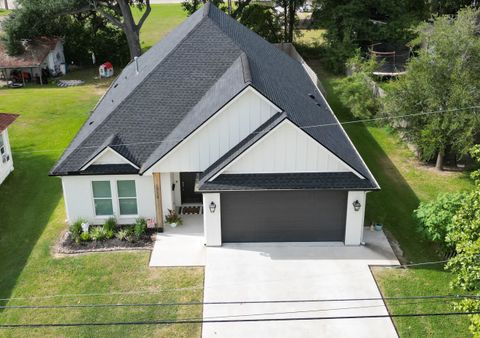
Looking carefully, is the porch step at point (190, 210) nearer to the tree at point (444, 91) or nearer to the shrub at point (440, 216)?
the shrub at point (440, 216)

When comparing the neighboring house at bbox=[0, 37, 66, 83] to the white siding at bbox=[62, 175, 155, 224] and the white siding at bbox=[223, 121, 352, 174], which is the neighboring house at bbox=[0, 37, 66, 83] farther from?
the white siding at bbox=[223, 121, 352, 174]

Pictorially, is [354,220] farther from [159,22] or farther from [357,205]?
[159,22]

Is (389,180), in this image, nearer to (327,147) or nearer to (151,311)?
(327,147)

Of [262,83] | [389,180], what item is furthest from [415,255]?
[262,83]

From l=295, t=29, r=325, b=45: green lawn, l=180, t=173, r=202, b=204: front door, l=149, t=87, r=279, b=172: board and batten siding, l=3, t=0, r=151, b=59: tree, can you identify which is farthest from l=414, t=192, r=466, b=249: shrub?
l=295, t=29, r=325, b=45: green lawn

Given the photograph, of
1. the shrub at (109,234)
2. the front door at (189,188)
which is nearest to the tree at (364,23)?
the front door at (189,188)

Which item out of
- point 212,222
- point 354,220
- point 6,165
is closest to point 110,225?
point 212,222
